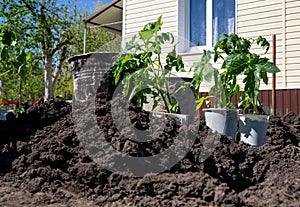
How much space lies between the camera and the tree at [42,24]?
36.0ft

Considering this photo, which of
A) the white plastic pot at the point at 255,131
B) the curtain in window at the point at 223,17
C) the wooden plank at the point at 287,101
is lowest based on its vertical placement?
the white plastic pot at the point at 255,131

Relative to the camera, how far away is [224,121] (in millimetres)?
2396

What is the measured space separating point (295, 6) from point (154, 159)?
420cm

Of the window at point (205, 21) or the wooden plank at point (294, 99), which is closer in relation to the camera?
the wooden plank at point (294, 99)

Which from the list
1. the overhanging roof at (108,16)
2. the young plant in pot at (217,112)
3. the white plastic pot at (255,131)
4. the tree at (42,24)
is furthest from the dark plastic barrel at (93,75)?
the tree at (42,24)

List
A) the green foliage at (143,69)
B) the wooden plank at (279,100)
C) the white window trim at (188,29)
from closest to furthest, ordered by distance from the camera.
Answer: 1. the green foliage at (143,69)
2. the wooden plank at (279,100)
3. the white window trim at (188,29)

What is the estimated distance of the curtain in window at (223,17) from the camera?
5648 millimetres

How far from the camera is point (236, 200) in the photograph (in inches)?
57.9

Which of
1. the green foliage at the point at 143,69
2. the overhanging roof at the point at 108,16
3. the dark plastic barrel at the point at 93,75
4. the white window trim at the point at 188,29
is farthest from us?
the overhanging roof at the point at 108,16

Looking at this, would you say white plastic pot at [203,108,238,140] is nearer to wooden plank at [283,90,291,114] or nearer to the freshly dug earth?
the freshly dug earth

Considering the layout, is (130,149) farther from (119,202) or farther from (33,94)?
(33,94)

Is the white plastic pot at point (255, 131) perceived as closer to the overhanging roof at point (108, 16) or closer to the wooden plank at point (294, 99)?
the wooden plank at point (294, 99)

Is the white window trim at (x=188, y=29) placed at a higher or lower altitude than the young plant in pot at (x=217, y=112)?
higher

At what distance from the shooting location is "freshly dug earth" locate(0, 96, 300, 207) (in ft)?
5.09
